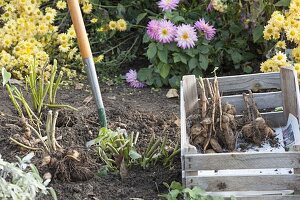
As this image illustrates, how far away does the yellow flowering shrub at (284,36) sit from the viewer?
186 inches

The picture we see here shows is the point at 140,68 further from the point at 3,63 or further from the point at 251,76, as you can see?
the point at 251,76

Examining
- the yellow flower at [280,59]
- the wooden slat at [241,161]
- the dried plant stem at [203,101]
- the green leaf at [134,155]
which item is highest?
the yellow flower at [280,59]

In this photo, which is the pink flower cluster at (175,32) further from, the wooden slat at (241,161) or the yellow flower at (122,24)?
the wooden slat at (241,161)

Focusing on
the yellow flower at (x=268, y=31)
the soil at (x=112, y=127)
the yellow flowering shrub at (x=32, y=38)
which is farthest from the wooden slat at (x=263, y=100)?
the yellow flowering shrub at (x=32, y=38)

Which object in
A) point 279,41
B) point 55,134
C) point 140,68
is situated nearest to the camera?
point 55,134

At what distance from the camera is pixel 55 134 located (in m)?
4.16

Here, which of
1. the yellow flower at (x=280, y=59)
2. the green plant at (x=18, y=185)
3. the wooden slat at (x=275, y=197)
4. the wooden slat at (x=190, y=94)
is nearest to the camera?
the green plant at (x=18, y=185)

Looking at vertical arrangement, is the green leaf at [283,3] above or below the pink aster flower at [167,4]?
below

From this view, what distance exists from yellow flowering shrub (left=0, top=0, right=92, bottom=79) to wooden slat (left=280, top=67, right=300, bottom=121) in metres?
1.88

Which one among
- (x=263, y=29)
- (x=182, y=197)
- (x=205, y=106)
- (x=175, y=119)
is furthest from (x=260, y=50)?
(x=182, y=197)

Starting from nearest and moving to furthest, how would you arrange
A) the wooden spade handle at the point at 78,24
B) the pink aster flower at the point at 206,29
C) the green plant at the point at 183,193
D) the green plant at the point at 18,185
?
the green plant at the point at 18,185 < the green plant at the point at 183,193 < the wooden spade handle at the point at 78,24 < the pink aster flower at the point at 206,29

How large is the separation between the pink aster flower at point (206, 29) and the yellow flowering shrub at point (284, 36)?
0.43 m

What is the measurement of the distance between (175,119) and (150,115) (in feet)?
0.50

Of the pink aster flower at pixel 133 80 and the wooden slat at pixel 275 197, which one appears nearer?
the wooden slat at pixel 275 197
